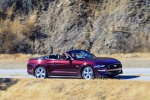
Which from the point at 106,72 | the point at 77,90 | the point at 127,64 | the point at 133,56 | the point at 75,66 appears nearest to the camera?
the point at 77,90

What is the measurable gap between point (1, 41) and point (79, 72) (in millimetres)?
21839

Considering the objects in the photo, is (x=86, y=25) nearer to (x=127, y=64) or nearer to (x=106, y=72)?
(x=127, y=64)

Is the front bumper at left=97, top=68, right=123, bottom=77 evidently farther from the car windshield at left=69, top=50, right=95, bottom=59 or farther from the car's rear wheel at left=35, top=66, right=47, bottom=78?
the car's rear wheel at left=35, top=66, right=47, bottom=78

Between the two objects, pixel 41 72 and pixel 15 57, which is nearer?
pixel 41 72

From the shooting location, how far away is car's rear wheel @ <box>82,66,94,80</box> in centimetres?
1981

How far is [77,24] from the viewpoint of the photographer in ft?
130

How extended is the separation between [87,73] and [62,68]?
1.65 metres

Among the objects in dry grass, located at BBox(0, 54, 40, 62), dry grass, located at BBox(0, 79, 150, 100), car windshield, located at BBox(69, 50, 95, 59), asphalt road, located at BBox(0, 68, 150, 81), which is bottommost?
Answer: dry grass, located at BBox(0, 79, 150, 100)

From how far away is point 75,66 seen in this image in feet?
67.2

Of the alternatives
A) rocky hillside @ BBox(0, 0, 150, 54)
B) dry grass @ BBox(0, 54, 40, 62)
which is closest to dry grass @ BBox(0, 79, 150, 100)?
dry grass @ BBox(0, 54, 40, 62)

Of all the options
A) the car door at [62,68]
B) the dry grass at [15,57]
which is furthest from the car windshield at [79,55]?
the dry grass at [15,57]

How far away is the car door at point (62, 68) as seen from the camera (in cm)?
2061

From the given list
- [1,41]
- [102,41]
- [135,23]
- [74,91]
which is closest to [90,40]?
[102,41]

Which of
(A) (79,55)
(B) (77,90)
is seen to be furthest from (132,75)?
(B) (77,90)
